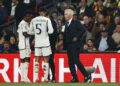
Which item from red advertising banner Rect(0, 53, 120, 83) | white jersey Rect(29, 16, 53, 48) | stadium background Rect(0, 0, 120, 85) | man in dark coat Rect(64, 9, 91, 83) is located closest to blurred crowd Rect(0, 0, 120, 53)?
stadium background Rect(0, 0, 120, 85)

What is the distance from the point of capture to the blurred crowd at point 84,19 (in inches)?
979

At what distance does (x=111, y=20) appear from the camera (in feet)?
85.9

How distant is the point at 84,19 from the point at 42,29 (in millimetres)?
5087

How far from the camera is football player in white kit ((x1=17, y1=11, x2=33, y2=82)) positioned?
22047 mm

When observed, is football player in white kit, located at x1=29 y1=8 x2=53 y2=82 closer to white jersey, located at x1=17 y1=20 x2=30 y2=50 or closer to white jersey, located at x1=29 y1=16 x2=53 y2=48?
white jersey, located at x1=29 y1=16 x2=53 y2=48

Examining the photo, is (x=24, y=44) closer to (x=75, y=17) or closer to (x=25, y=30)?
(x=25, y=30)

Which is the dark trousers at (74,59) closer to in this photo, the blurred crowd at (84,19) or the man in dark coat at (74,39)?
the man in dark coat at (74,39)

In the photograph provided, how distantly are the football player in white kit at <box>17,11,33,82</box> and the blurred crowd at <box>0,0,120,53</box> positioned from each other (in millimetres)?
933

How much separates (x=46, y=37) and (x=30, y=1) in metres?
6.74

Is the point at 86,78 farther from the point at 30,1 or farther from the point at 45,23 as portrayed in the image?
the point at 30,1

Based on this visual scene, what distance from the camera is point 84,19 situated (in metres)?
26.3

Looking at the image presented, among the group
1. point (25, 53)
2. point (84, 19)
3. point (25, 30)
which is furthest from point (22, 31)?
point (84, 19)

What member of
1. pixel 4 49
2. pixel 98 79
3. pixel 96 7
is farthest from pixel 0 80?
pixel 96 7

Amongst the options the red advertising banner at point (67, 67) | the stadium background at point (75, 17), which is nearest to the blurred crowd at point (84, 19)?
the stadium background at point (75, 17)
